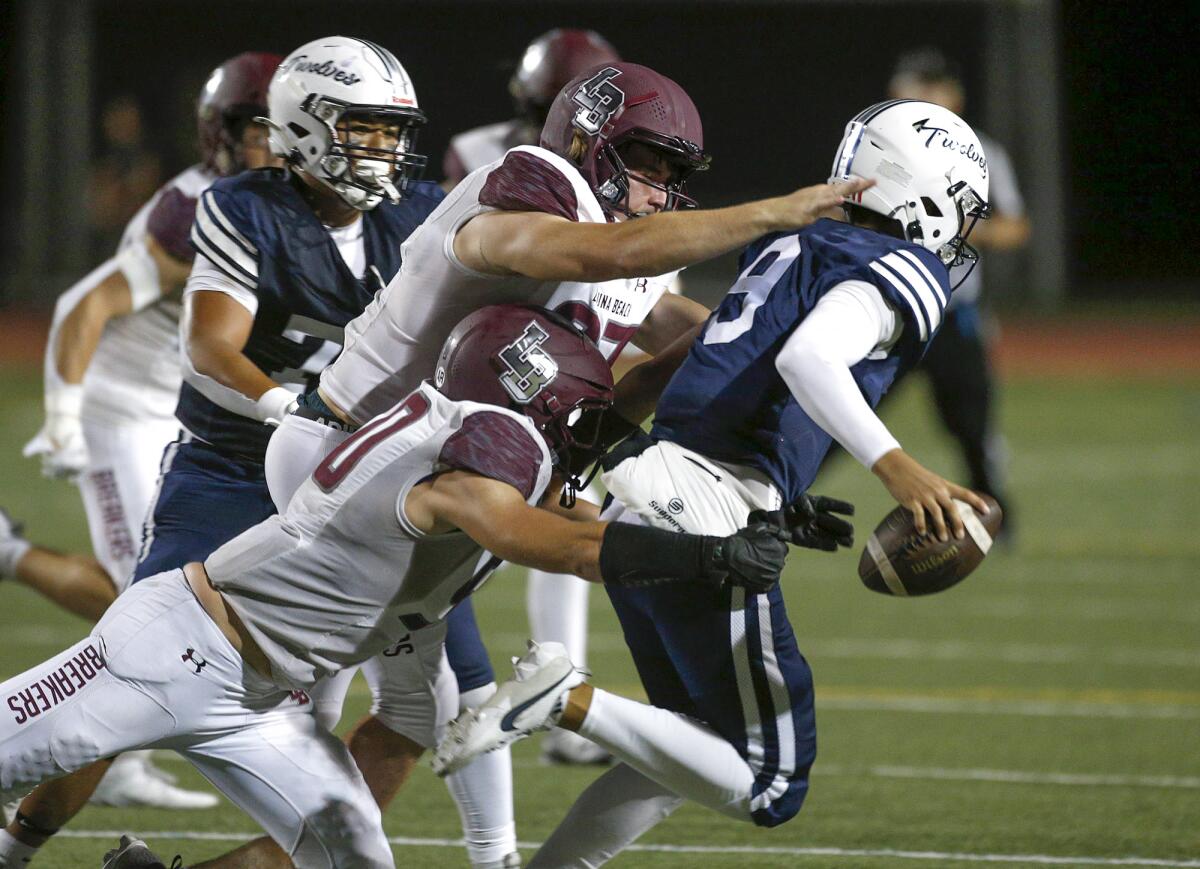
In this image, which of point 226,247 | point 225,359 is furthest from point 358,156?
point 225,359

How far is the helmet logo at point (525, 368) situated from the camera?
289cm

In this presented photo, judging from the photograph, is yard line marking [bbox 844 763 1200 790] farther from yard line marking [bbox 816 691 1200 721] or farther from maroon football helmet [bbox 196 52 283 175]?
maroon football helmet [bbox 196 52 283 175]

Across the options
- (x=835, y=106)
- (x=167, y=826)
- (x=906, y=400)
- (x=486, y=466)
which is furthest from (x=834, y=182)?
(x=835, y=106)

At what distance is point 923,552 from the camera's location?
10.2 feet

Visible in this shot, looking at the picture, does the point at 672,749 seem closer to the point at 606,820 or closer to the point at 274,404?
the point at 606,820

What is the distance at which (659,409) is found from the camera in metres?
3.32

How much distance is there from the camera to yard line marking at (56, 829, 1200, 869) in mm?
3908

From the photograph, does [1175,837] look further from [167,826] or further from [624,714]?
[167,826]

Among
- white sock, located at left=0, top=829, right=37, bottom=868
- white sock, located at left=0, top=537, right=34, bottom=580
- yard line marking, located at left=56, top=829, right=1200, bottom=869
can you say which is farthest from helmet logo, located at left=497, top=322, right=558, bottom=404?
white sock, located at left=0, top=537, right=34, bottom=580

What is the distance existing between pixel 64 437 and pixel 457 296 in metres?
2.10

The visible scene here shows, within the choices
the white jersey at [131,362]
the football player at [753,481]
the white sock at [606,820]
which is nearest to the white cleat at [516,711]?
the football player at [753,481]

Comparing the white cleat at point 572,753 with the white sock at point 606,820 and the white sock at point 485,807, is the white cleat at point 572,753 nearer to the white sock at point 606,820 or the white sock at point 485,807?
the white sock at point 485,807

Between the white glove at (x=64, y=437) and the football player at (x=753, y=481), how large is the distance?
205 centimetres

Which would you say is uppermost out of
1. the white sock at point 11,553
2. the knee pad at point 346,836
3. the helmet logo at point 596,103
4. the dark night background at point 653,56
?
the helmet logo at point 596,103
